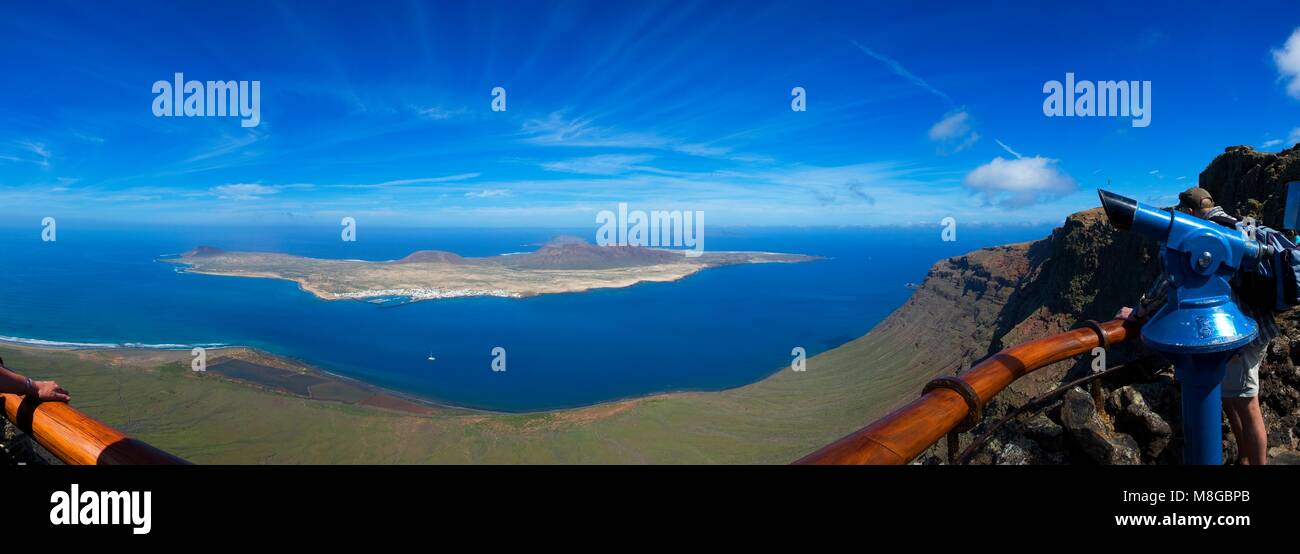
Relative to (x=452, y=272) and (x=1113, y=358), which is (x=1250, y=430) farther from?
(x=452, y=272)

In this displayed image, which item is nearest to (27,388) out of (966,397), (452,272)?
(966,397)

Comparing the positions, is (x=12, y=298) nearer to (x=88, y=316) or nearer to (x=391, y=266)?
(x=88, y=316)

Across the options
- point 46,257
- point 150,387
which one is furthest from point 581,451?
point 46,257

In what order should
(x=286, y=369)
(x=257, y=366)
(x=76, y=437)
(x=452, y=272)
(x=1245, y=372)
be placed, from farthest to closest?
(x=452, y=272) → (x=257, y=366) → (x=286, y=369) → (x=1245, y=372) → (x=76, y=437)

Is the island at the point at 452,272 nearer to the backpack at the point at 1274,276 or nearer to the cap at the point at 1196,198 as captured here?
the cap at the point at 1196,198

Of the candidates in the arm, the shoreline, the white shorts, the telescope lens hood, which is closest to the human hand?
the arm

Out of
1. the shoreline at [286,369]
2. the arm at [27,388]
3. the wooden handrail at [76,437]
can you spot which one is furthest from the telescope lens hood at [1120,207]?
the shoreline at [286,369]
